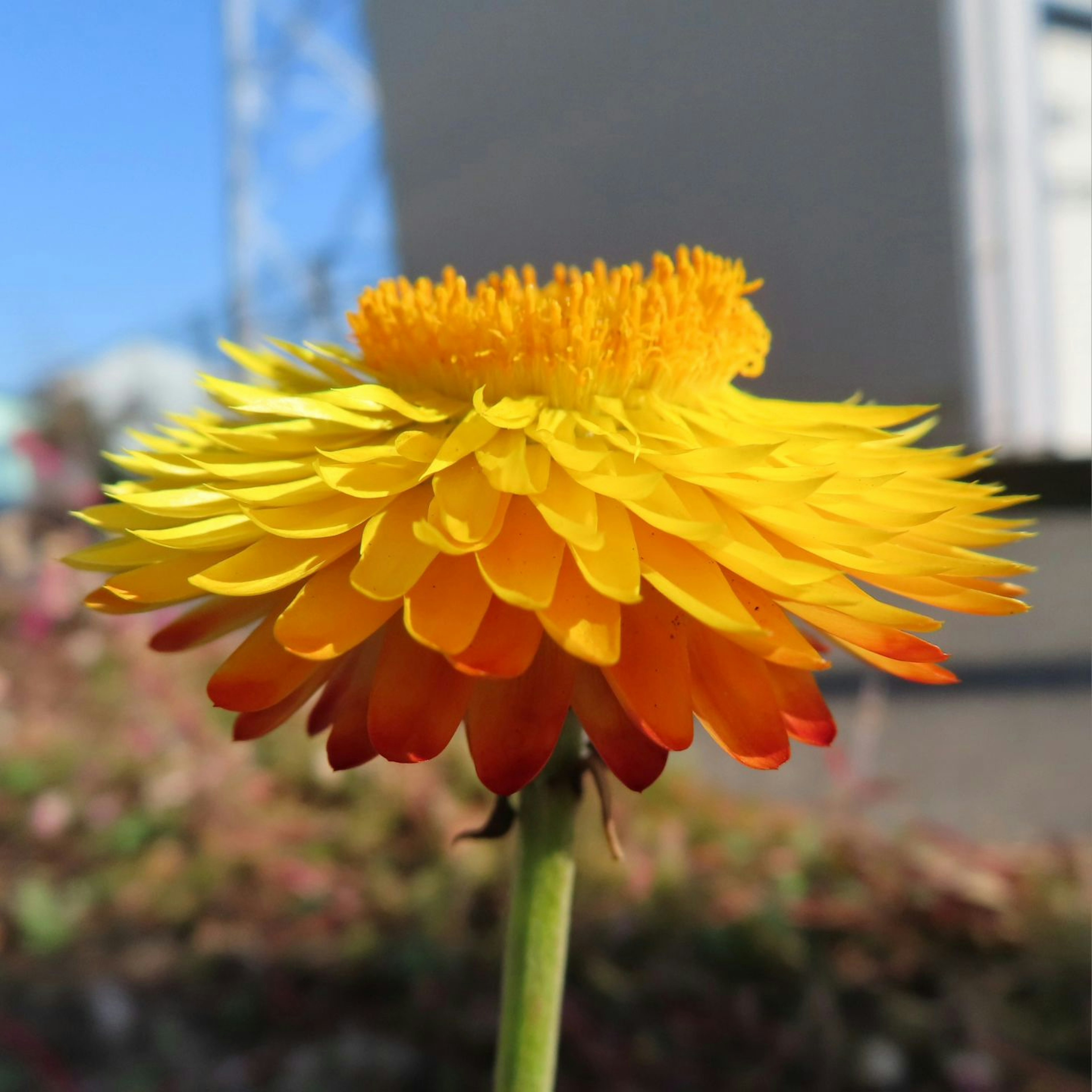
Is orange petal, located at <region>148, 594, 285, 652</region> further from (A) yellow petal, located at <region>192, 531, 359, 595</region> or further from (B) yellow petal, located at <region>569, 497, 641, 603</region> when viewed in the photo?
(B) yellow petal, located at <region>569, 497, 641, 603</region>

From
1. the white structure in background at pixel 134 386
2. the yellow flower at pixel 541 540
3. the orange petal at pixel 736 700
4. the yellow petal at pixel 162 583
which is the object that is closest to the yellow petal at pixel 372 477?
the yellow flower at pixel 541 540

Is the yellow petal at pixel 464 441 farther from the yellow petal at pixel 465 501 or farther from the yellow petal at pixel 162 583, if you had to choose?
the yellow petal at pixel 162 583

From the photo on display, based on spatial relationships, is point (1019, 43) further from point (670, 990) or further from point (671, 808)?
point (670, 990)

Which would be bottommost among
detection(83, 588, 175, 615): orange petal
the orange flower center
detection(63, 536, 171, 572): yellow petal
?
detection(83, 588, 175, 615): orange petal

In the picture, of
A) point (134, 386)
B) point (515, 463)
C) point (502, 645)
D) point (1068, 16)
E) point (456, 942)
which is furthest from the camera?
point (134, 386)

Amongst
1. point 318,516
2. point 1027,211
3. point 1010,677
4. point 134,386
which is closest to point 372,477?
point 318,516

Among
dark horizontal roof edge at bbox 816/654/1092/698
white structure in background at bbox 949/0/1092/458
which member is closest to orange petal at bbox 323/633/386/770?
dark horizontal roof edge at bbox 816/654/1092/698

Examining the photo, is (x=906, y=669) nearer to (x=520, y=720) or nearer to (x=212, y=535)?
(x=520, y=720)

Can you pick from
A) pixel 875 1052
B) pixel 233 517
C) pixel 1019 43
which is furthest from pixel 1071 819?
pixel 233 517
